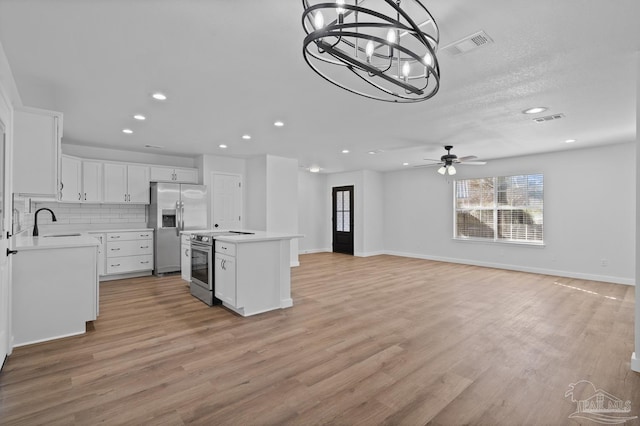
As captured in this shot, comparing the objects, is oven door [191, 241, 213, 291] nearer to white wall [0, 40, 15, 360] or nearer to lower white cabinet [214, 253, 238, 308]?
lower white cabinet [214, 253, 238, 308]

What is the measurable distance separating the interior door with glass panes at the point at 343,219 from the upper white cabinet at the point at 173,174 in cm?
445

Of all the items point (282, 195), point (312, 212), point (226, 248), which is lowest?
point (226, 248)

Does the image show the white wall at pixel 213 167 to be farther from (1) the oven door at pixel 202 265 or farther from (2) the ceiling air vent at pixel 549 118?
(2) the ceiling air vent at pixel 549 118

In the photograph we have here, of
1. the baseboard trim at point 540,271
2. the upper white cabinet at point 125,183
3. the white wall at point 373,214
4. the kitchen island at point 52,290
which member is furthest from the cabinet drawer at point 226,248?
the baseboard trim at point 540,271

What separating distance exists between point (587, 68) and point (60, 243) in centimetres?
512

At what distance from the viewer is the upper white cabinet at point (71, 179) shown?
5.36 metres

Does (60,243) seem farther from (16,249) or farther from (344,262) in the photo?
(344,262)

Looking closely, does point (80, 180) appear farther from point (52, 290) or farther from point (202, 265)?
Answer: point (52, 290)

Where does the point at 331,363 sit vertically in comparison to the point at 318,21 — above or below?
below

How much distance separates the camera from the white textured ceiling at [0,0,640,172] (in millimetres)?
1991

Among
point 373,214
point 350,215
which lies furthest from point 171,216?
point 373,214

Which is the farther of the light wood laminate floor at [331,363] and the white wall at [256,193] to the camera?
the white wall at [256,193]

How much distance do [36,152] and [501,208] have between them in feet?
25.9

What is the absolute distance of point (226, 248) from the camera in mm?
3877
